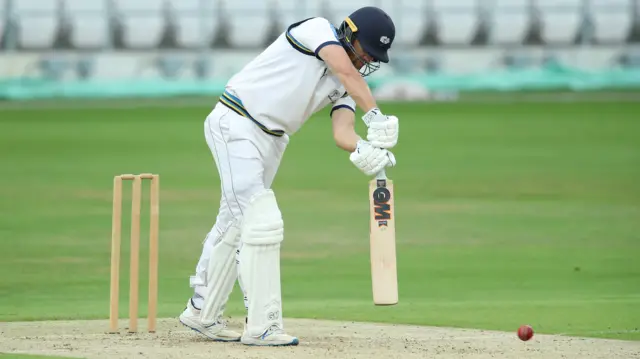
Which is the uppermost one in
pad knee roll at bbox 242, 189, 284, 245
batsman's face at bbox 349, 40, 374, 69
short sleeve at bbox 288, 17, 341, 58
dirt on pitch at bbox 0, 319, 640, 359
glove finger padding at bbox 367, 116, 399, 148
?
short sleeve at bbox 288, 17, 341, 58

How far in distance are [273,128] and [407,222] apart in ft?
17.5

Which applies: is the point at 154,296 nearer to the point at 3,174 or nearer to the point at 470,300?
the point at 470,300

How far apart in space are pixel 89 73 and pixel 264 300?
2475cm

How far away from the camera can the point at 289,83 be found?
552 centimetres

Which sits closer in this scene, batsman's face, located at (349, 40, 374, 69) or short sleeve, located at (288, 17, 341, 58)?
short sleeve, located at (288, 17, 341, 58)

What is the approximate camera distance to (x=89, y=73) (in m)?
29.6

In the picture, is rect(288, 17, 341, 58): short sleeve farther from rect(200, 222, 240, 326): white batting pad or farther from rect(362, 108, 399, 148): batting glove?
rect(200, 222, 240, 326): white batting pad

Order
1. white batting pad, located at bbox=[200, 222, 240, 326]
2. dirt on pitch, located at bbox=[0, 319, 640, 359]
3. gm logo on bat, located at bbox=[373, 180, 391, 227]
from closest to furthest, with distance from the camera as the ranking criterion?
dirt on pitch, located at bbox=[0, 319, 640, 359] < gm logo on bat, located at bbox=[373, 180, 391, 227] < white batting pad, located at bbox=[200, 222, 240, 326]

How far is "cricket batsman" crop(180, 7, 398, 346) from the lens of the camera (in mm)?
5426

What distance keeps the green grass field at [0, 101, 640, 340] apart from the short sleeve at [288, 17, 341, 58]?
1767 mm

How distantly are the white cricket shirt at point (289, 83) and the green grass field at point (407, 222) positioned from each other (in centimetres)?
153

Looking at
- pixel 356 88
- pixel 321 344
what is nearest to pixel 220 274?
pixel 321 344

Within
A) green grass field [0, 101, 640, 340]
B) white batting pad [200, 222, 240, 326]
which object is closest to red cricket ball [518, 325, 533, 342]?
green grass field [0, 101, 640, 340]

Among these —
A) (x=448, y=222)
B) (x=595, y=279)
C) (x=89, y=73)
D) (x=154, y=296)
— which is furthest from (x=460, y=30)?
(x=154, y=296)
